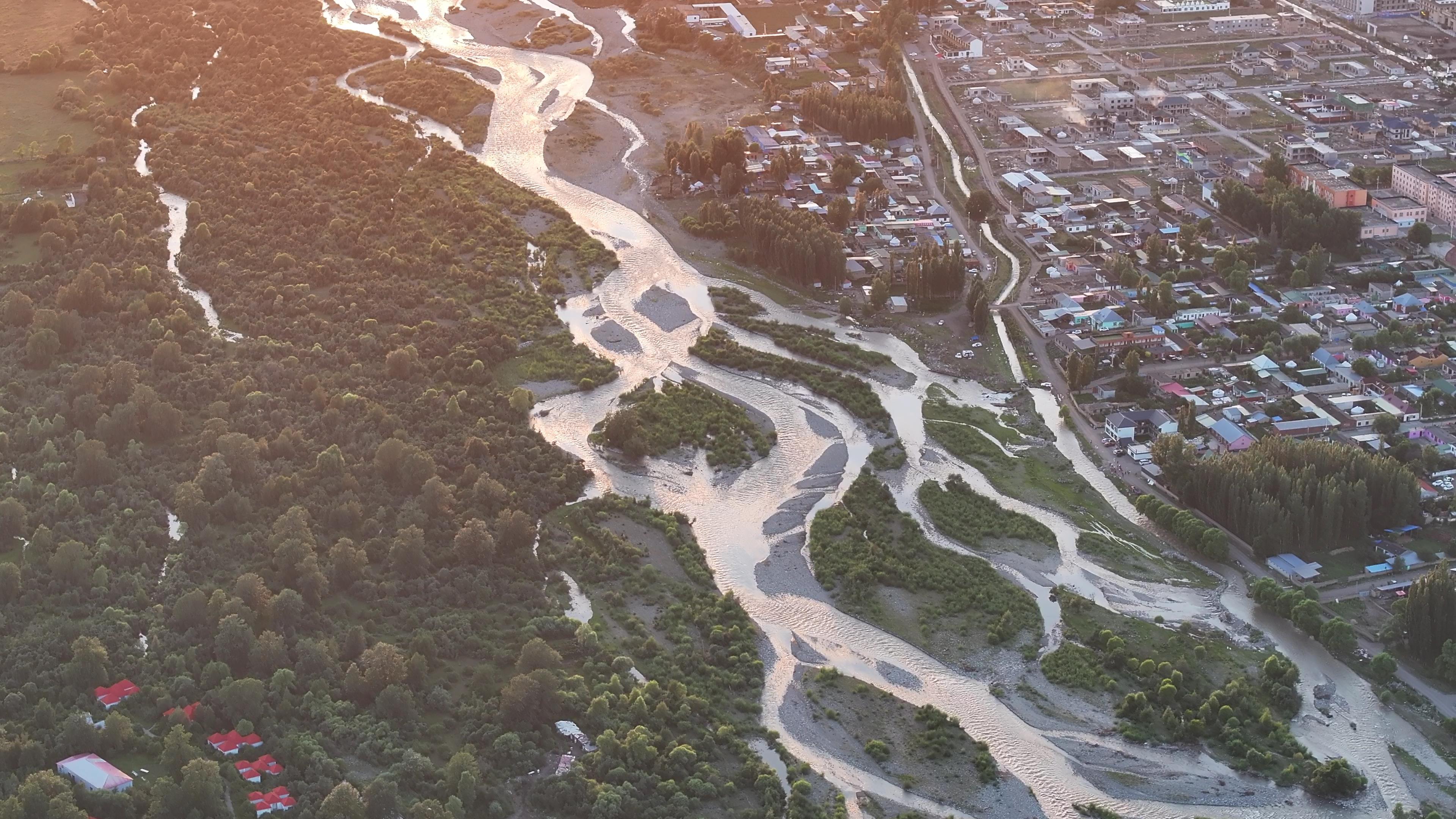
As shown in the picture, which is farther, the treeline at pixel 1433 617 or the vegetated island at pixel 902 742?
the treeline at pixel 1433 617

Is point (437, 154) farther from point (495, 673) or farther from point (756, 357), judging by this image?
point (495, 673)

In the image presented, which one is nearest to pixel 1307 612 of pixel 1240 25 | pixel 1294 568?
pixel 1294 568

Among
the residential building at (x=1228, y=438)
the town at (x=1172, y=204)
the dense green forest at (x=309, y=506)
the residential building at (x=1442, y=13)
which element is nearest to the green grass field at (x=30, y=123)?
the dense green forest at (x=309, y=506)

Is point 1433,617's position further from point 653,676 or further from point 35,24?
point 35,24

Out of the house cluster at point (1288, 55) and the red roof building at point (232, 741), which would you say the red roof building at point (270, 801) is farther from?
the house cluster at point (1288, 55)

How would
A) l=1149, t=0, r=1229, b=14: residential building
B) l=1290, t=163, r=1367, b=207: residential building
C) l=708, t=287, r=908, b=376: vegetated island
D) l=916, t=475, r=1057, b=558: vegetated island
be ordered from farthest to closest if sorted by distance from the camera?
l=1149, t=0, r=1229, b=14: residential building < l=1290, t=163, r=1367, b=207: residential building < l=708, t=287, r=908, b=376: vegetated island < l=916, t=475, r=1057, b=558: vegetated island

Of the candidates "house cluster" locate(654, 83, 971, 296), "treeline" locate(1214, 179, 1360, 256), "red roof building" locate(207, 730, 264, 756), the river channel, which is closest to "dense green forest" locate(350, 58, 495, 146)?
the river channel

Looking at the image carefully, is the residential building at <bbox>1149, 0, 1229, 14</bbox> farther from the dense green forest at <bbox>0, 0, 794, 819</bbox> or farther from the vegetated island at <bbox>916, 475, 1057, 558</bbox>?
the vegetated island at <bbox>916, 475, 1057, 558</bbox>
